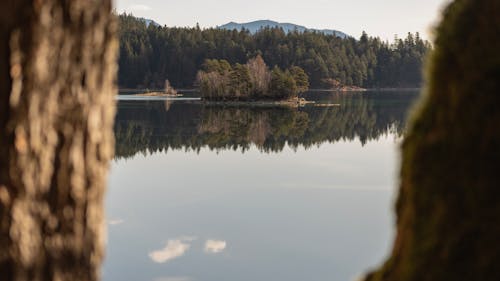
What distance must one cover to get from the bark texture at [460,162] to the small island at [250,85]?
5639 cm

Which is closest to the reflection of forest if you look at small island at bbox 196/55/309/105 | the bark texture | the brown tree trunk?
small island at bbox 196/55/309/105

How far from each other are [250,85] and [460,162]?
2327 inches

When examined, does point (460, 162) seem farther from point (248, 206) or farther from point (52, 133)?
point (248, 206)

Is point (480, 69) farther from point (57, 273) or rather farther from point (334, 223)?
point (334, 223)

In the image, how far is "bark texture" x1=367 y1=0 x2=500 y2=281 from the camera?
70.1 inches

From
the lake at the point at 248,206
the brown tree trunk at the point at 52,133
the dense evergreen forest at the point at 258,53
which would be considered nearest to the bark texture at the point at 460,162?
the lake at the point at 248,206

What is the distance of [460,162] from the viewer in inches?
71.6

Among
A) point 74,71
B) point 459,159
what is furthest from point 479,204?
point 74,71

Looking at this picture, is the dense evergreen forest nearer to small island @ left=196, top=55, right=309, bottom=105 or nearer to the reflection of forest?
small island @ left=196, top=55, right=309, bottom=105

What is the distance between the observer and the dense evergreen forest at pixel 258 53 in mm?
103938

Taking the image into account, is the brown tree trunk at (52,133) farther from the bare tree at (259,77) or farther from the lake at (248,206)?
the bare tree at (259,77)

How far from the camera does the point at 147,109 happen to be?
53188 mm

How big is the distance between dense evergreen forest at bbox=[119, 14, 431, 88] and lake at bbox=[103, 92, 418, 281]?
7111 cm

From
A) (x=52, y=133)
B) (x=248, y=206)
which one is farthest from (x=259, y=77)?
(x=52, y=133)
